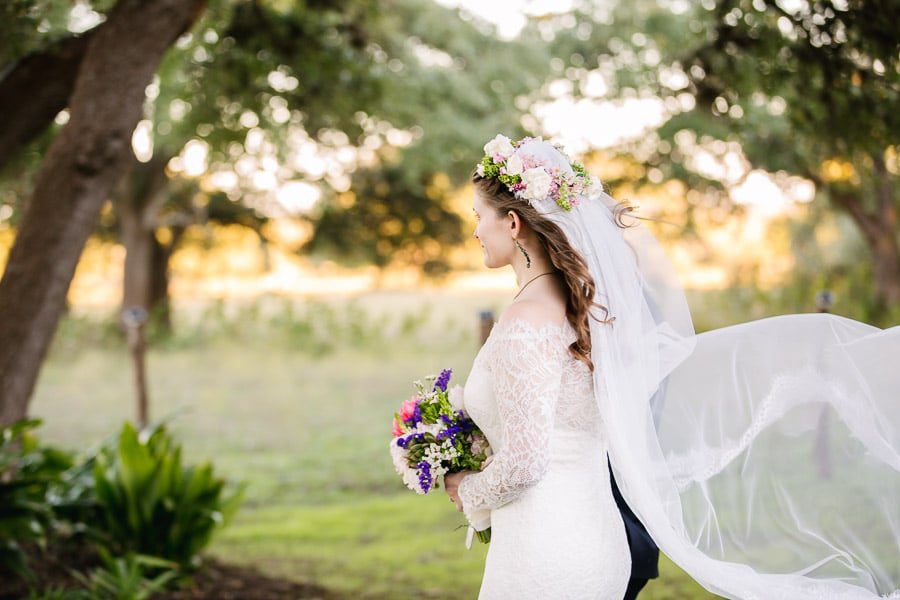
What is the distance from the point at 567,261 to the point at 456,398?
0.57 metres

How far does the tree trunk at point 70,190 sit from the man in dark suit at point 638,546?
3.53 meters

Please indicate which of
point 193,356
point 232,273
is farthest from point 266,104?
point 232,273

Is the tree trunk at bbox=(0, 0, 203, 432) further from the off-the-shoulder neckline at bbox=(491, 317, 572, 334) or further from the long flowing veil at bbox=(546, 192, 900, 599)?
the off-the-shoulder neckline at bbox=(491, 317, 572, 334)

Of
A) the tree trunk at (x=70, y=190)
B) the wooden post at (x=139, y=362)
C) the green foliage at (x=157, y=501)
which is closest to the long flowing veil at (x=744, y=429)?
the tree trunk at (x=70, y=190)

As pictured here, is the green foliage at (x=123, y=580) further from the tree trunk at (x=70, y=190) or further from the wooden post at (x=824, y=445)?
the wooden post at (x=824, y=445)

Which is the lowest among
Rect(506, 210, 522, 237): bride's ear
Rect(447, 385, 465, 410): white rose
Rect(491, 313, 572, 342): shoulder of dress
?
Rect(447, 385, 465, 410): white rose

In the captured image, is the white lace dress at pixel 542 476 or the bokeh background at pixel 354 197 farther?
the bokeh background at pixel 354 197

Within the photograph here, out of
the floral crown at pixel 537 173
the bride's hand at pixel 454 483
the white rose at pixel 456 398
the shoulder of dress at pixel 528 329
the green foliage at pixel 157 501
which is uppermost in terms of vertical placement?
the floral crown at pixel 537 173

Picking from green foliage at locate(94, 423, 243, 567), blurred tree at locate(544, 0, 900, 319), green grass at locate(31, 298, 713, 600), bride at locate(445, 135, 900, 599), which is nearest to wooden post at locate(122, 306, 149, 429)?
green grass at locate(31, 298, 713, 600)

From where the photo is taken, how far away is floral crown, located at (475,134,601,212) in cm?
259

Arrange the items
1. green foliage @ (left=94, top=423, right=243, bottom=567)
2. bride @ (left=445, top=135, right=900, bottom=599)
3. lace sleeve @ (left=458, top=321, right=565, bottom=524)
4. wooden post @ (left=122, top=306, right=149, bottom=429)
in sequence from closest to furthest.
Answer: lace sleeve @ (left=458, top=321, right=565, bottom=524) < bride @ (left=445, top=135, right=900, bottom=599) < green foliage @ (left=94, top=423, right=243, bottom=567) < wooden post @ (left=122, top=306, right=149, bottom=429)

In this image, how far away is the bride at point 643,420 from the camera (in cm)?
255

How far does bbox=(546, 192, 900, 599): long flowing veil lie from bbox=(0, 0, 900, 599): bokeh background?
307 millimetres

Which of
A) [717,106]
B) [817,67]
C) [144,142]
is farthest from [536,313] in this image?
[144,142]
